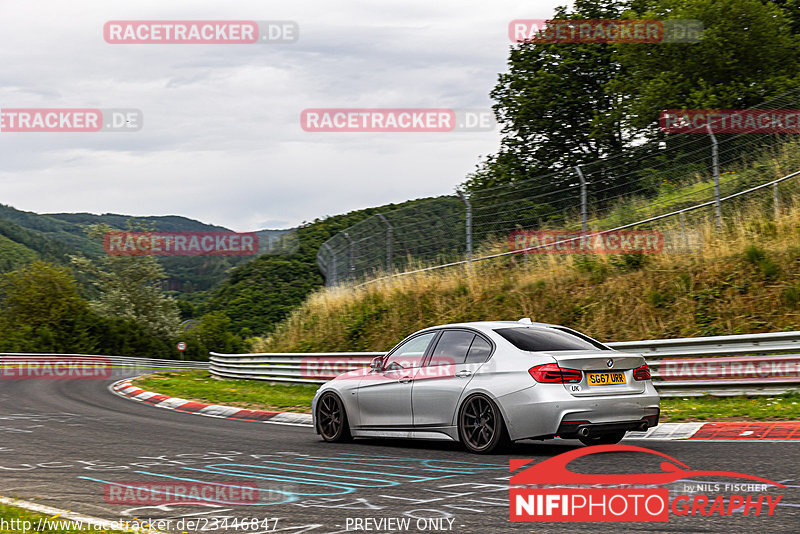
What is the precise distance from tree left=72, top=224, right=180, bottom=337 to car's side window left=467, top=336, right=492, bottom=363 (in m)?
77.6

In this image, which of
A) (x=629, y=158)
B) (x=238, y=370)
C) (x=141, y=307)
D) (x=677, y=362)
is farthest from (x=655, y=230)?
(x=141, y=307)

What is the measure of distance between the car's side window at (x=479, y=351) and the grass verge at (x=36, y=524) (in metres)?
4.56

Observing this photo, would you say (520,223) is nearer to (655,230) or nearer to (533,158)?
(655,230)

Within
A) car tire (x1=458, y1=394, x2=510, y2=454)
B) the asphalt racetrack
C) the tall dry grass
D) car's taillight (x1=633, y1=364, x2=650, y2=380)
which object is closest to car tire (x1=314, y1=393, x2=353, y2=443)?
the asphalt racetrack

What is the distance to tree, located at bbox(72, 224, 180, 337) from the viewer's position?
8481cm

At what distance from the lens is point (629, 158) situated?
58.1 ft

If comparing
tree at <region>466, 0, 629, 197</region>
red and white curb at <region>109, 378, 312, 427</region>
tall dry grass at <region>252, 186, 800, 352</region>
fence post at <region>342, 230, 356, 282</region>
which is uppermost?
tree at <region>466, 0, 629, 197</region>

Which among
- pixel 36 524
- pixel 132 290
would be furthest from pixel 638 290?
pixel 132 290

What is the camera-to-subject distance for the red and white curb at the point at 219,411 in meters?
14.7

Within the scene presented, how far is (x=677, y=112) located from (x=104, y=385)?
68.9ft

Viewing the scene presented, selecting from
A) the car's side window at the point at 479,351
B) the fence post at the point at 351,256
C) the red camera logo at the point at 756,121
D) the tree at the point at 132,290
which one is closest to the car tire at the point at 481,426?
the car's side window at the point at 479,351

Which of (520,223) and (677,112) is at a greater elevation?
(677,112)

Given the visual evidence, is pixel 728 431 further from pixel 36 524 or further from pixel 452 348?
pixel 36 524

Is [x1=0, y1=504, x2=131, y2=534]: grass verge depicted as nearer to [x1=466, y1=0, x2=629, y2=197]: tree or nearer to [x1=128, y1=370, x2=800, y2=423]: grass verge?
[x1=128, y1=370, x2=800, y2=423]: grass verge
